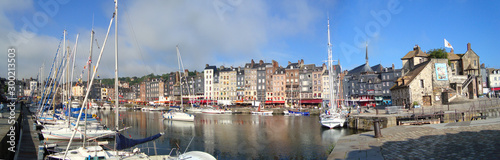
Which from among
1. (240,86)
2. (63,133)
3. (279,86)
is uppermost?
(240,86)

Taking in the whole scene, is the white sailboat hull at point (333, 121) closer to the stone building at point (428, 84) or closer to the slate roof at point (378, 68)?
the stone building at point (428, 84)

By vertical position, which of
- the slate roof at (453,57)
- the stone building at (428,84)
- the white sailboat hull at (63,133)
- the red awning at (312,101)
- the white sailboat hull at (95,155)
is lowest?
the white sailboat hull at (63,133)

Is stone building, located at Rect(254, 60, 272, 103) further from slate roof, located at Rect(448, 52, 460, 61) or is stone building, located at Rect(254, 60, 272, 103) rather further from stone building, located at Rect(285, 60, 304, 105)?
slate roof, located at Rect(448, 52, 460, 61)

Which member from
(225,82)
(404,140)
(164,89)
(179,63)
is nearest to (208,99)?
(225,82)

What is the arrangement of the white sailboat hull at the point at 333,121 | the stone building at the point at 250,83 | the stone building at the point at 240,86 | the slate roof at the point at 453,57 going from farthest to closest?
the stone building at the point at 240,86, the stone building at the point at 250,83, the slate roof at the point at 453,57, the white sailboat hull at the point at 333,121

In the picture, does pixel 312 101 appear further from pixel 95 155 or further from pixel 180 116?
pixel 95 155

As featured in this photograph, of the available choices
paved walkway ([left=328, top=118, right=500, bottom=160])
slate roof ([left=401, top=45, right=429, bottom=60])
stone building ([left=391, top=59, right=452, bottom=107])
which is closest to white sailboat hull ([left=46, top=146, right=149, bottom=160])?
paved walkway ([left=328, top=118, right=500, bottom=160])

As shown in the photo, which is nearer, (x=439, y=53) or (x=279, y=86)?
(x=439, y=53)

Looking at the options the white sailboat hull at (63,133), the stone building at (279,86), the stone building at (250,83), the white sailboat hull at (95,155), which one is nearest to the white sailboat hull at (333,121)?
the white sailboat hull at (63,133)

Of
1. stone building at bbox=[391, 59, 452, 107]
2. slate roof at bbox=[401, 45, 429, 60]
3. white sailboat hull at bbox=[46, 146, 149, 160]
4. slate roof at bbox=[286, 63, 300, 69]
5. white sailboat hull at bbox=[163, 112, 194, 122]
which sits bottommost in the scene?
white sailboat hull at bbox=[163, 112, 194, 122]

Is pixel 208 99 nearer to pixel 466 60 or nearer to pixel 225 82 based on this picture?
pixel 225 82

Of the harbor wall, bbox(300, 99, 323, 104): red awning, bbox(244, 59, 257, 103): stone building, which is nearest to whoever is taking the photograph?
the harbor wall

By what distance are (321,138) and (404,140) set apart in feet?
51.2

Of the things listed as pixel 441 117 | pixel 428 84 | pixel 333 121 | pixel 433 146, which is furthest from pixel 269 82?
pixel 433 146
